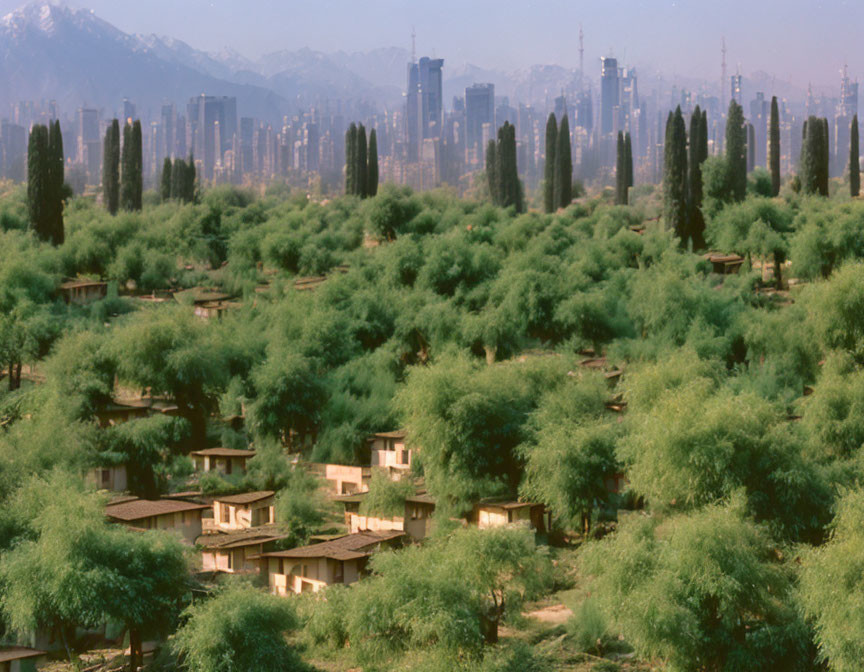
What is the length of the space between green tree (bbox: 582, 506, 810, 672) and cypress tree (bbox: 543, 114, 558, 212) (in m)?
47.7

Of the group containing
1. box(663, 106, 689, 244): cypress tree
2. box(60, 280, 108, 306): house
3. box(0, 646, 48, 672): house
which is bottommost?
box(0, 646, 48, 672): house

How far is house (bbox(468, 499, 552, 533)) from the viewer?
30188 mm

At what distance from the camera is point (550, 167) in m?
70.8

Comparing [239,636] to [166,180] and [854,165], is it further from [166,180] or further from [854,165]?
[854,165]

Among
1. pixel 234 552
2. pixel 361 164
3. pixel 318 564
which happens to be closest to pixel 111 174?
pixel 361 164

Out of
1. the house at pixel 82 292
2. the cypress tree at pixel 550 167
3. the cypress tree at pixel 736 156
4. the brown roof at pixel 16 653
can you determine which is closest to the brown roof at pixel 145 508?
the brown roof at pixel 16 653

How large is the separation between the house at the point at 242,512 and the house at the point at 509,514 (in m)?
5.49

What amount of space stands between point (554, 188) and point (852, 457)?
4211 cm

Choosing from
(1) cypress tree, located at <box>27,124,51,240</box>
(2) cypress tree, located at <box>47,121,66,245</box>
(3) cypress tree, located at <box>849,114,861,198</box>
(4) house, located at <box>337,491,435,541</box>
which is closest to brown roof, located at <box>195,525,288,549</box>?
(4) house, located at <box>337,491,435,541</box>

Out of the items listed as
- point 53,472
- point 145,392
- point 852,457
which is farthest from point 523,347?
point 53,472

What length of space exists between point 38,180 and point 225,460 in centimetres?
2461

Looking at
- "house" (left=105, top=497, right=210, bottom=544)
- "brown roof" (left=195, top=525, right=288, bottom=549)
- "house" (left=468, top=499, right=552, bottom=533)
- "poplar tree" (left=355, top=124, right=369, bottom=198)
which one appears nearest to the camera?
"brown roof" (left=195, top=525, right=288, bottom=549)

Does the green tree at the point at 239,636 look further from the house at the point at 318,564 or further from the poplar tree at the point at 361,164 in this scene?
the poplar tree at the point at 361,164

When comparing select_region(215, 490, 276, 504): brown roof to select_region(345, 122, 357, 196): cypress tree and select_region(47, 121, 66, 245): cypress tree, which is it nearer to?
select_region(47, 121, 66, 245): cypress tree
